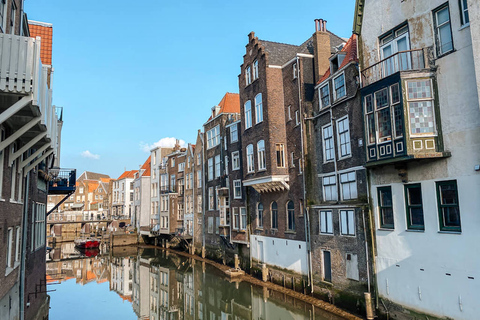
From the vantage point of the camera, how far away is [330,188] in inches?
865

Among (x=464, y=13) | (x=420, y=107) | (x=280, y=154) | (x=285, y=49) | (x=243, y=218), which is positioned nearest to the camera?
(x=464, y=13)

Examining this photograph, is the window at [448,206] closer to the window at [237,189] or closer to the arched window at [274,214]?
the arched window at [274,214]

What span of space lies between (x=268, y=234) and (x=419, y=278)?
549 inches

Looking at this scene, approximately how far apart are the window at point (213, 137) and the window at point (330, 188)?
2030cm

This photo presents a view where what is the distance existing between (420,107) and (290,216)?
12837 millimetres

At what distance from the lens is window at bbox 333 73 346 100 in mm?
20745

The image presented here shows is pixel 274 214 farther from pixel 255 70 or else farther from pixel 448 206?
pixel 448 206

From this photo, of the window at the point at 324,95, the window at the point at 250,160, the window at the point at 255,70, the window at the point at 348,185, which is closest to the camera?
the window at the point at 348,185

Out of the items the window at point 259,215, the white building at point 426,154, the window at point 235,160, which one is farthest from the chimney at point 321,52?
the window at point 235,160

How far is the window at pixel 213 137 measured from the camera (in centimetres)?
4103

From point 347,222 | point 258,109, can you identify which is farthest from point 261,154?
point 347,222

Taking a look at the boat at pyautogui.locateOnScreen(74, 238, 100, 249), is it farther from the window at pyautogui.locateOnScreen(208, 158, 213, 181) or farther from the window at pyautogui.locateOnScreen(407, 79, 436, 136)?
the window at pyautogui.locateOnScreen(407, 79, 436, 136)

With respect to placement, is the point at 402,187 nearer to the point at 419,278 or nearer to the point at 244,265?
the point at 419,278

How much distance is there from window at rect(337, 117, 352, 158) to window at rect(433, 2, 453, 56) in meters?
6.46
